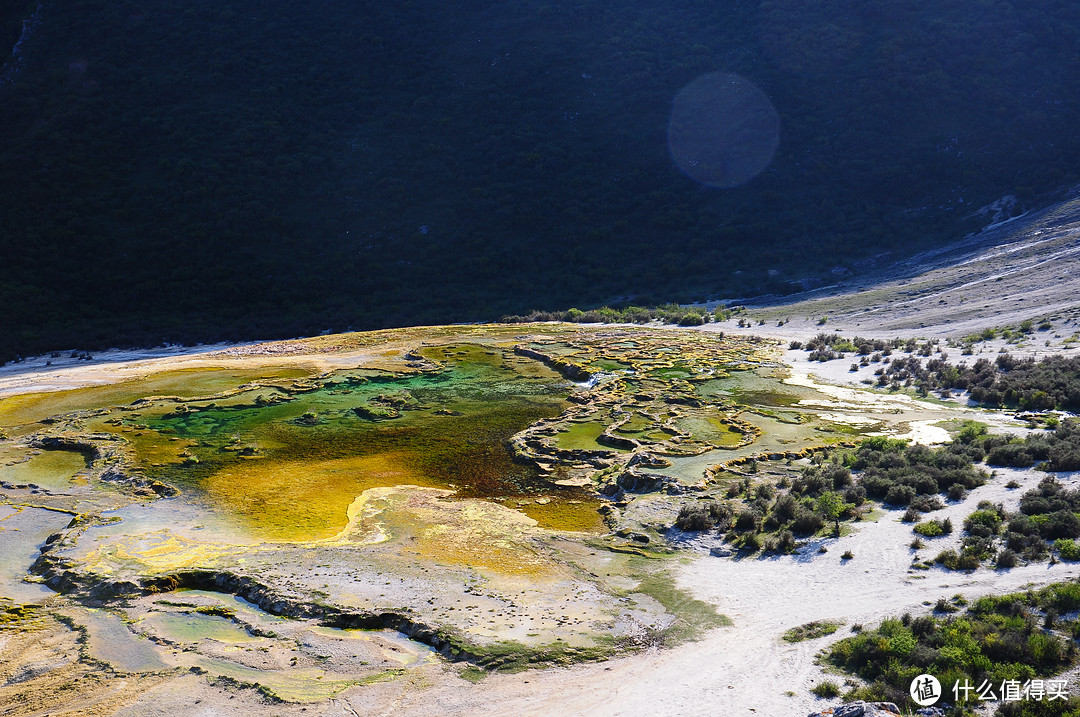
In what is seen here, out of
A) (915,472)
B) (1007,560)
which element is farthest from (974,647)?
(915,472)

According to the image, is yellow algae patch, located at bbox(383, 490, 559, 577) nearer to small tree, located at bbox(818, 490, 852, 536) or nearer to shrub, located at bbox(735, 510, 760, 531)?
shrub, located at bbox(735, 510, 760, 531)

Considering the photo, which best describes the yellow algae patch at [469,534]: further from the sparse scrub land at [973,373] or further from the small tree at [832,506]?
the sparse scrub land at [973,373]

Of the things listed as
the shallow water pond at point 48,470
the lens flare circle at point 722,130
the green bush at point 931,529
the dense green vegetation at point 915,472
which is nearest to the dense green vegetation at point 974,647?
the green bush at point 931,529

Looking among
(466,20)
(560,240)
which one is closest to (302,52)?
(466,20)

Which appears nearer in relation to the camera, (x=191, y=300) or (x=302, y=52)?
(x=191, y=300)

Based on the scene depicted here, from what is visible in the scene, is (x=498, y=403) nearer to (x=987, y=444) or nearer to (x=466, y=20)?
(x=987, y=444)
